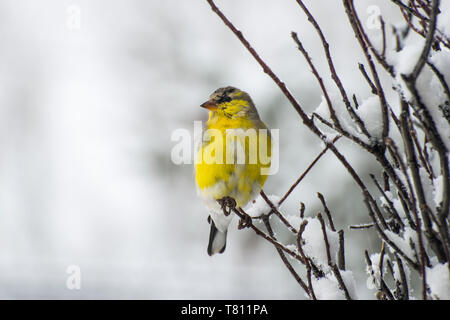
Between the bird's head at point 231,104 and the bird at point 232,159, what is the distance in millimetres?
10

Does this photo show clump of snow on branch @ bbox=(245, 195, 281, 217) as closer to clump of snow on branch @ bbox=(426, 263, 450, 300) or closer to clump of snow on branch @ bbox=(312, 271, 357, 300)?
clump of snow on branch @ bbox=(312, 271, 357, 300)

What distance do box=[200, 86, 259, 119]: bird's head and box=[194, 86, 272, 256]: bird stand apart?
10mm

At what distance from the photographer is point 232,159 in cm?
287

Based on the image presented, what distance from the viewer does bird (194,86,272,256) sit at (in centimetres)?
289

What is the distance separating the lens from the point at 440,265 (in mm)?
1226

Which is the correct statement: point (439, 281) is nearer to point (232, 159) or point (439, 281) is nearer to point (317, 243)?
point (317, 243)

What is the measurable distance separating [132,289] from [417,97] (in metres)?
6.37

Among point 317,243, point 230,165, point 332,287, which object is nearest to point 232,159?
point 230,165

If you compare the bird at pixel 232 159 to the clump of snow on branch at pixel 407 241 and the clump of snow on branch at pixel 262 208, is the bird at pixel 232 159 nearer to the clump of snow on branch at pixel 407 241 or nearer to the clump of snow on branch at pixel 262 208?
the clump of snow on branch at pixel 262 208

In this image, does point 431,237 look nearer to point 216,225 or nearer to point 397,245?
point 397,245

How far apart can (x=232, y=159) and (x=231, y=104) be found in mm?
522

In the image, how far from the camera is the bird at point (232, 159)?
2.89 m
